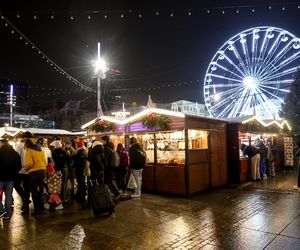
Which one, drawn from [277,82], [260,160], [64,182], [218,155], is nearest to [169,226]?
[64,182]

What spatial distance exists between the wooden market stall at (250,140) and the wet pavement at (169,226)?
294 centimetres

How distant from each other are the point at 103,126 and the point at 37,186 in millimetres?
5349

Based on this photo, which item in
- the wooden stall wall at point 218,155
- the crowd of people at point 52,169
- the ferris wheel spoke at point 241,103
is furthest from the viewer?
the ferris wheel spoke at point 241,103

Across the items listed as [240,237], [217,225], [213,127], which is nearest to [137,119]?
[213,127]

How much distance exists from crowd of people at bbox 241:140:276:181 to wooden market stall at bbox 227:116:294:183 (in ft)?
0.68

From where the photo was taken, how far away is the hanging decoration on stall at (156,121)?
9249 mm

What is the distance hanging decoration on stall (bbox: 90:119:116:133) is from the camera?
11.6m

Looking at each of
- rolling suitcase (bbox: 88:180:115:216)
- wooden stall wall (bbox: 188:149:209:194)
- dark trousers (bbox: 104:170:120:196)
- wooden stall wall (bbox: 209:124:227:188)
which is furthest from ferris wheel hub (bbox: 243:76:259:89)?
rolling suitcase (bbox: 88:180:115:216)

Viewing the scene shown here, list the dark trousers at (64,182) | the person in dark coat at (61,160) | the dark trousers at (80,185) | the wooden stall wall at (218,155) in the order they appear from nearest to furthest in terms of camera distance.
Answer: the person in dark coat at (61,160)
the dark trousers at (64,182)
the dark trousers at (80,185)
the wooden stall wall at (218,155)

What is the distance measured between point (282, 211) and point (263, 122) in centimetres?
791

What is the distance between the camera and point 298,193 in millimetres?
8539

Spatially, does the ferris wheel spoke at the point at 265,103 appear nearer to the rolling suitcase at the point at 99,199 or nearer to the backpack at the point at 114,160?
the backpack at the point at 114,160

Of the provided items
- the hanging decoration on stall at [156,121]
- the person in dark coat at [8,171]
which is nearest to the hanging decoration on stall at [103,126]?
the hanging decoration on stall at [156,121]

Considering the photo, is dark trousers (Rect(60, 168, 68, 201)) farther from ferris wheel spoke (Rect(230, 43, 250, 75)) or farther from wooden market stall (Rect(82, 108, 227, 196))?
ferris wheel spoke (Rect(230, 43, 250, 75))
